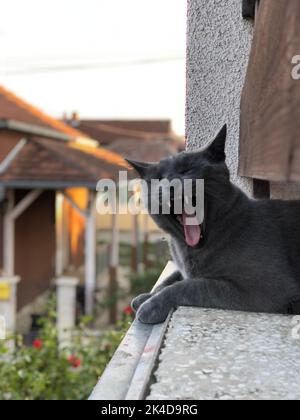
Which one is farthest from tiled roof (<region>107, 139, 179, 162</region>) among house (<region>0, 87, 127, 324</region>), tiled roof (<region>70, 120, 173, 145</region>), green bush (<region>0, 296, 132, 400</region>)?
green bush (<region>0, 296, 132, 400</region>)

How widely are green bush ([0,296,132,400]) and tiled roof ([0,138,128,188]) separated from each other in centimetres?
452

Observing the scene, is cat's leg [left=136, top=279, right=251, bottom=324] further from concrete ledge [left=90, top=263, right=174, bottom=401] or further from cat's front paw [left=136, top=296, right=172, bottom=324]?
concrete ledge [left=90, top=263, right=174, bottom=401]

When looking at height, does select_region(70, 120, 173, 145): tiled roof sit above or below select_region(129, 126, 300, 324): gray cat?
above

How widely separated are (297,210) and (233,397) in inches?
38.8

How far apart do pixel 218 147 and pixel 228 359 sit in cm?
76

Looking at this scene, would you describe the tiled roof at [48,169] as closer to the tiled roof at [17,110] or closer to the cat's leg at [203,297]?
the tiled roof at [17,110]

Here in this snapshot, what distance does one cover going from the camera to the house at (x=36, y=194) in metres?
8.89

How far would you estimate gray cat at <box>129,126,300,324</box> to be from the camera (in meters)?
1.79

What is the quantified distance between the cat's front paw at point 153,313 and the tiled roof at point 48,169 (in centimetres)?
686

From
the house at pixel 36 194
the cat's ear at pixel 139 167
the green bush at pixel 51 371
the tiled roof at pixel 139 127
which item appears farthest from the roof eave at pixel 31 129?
the tiled roof at pixel 139 127

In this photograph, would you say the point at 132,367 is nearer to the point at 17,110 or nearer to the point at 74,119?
the point at 17,110

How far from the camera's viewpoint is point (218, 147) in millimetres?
1837

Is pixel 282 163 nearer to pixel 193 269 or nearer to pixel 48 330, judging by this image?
pixel 193 269
